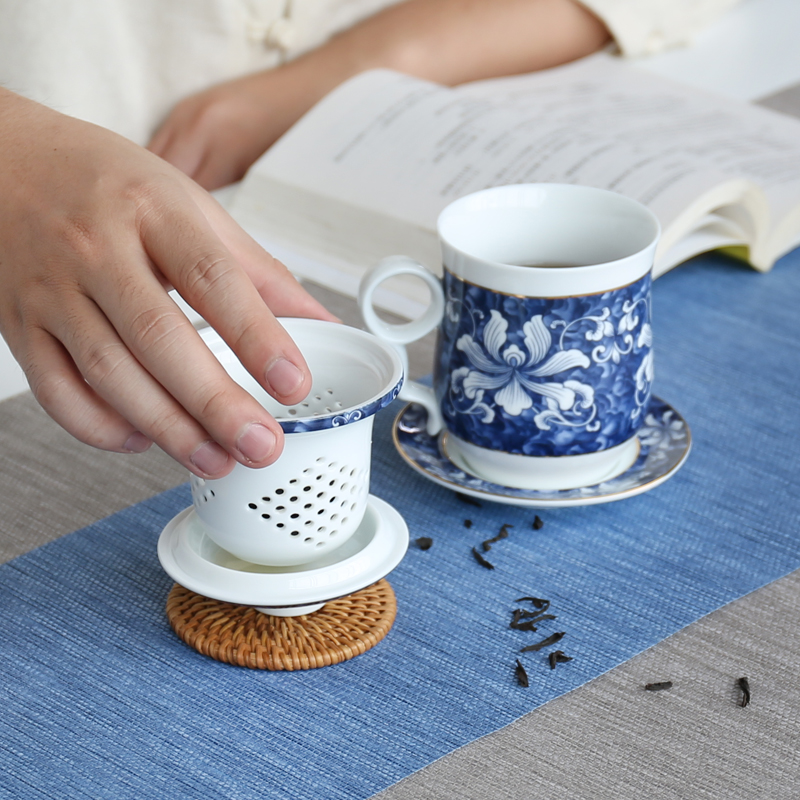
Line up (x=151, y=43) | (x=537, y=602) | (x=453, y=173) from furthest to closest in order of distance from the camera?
(x=151, y=43)
(x=453, y=173)
(x=537, y=602)

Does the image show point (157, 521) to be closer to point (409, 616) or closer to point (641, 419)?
point (409, 616)

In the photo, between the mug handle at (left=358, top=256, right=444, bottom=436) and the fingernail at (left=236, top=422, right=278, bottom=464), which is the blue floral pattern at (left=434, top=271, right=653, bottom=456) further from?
the fingernail at (left=236, top=422, right=278, bottom=464)

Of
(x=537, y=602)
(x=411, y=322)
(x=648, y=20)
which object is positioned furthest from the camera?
(x=648, y=20)

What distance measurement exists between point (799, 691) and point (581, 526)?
0.51 feet

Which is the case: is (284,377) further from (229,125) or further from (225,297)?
(229,125)

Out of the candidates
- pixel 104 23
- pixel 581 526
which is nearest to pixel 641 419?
pixel 581 526

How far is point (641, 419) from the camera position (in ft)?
1.89

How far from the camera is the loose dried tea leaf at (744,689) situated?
1.40 feet

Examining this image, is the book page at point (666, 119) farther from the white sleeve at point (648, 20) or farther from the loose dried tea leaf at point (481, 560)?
the loose dried tea leaf at point (481, 560)

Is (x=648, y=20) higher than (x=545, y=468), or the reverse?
(x=648, y=20)

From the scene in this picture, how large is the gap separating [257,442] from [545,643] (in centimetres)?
18

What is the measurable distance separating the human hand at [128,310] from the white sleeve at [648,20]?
2.94 ft

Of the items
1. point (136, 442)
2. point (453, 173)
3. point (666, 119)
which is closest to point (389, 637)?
point (136, 442)

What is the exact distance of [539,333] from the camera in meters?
0.53
